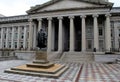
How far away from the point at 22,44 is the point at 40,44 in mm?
34629

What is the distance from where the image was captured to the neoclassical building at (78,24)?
31.9 meters

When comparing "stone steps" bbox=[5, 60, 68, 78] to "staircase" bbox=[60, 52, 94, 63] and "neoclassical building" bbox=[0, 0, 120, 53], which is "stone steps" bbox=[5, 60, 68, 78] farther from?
"neoclassical building" bbox=[0, 0, 120, 53]

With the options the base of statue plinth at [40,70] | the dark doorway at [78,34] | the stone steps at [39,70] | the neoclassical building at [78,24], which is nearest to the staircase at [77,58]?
the neoclassical building at [78,24]

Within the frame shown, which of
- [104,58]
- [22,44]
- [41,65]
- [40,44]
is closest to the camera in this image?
[41,65]

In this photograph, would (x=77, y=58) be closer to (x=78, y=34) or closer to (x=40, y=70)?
(x=78, y=34)

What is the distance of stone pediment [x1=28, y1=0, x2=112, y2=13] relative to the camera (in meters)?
32.8

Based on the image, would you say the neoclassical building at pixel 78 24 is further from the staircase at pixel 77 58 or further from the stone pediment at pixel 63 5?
the staircase at pixel 77 58

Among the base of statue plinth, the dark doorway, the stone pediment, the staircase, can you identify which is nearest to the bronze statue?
the base of statue plinth

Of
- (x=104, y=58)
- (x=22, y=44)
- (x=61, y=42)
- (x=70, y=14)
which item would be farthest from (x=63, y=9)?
(x=22, y=44)

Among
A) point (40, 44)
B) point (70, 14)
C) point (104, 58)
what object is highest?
point (70, 14)

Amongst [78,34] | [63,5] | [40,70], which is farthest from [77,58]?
[40,70]

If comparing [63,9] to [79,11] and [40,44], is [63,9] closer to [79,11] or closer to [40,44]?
[79,11]

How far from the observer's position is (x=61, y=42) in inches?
1337

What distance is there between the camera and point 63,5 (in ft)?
115
